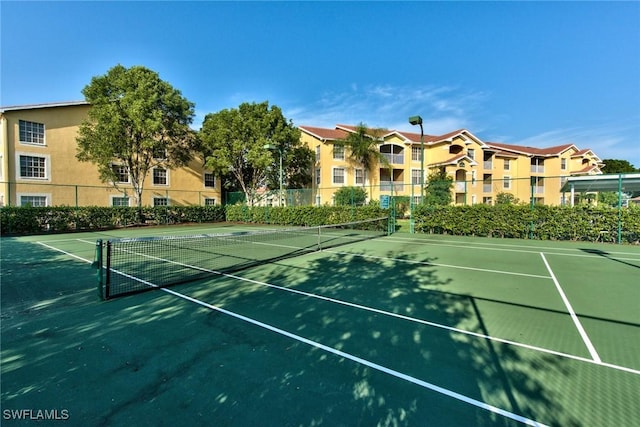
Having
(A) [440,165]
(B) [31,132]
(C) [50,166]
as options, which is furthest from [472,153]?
(B) [31,132]

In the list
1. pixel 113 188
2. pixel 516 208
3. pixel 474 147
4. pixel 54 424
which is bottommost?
pixel 54 424

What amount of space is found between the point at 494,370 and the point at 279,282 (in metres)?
4.47

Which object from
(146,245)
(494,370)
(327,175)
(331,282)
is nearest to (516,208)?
(331,282)

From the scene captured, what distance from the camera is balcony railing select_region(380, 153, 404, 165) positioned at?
3457 cm

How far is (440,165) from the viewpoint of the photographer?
34.8 meters

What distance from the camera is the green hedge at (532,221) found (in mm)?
12945

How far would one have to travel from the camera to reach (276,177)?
103ft

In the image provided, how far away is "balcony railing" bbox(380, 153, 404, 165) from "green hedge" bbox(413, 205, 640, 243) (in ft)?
59.6

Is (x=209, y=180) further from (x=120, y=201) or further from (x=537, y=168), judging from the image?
(x=537, y=168)

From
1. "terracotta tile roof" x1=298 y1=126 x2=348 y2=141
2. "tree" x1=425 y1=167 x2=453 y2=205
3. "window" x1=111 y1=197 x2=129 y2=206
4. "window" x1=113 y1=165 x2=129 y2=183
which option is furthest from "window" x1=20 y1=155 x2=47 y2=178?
"tree" x1=425 y1=167 x2=453 y2=205

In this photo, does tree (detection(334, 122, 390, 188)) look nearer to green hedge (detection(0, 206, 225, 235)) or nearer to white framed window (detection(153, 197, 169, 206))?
green hedge (detection(0, 206, 225, 235))

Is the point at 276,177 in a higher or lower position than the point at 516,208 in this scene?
higher

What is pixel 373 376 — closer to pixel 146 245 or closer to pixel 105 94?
pixel 146 245

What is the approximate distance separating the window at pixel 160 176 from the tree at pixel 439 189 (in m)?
25.5
